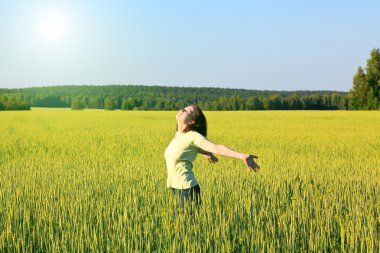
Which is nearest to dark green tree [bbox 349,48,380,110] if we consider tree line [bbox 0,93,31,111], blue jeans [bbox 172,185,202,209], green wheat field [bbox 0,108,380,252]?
tree line [bbox 0,93,31,111]

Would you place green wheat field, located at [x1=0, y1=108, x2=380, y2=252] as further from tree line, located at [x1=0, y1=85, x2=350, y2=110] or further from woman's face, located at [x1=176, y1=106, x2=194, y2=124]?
tree line, located at [x1=0, y1=85, x2=350, y2=110]

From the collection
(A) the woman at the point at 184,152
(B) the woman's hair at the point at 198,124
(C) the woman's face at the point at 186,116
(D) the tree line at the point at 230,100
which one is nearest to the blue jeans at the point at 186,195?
(A) the woman at the point at 184,152

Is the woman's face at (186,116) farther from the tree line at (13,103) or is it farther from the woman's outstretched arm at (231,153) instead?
the tree line at (13,103)

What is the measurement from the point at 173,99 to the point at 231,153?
87525mm

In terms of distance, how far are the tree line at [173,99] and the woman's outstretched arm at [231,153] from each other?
78.3m

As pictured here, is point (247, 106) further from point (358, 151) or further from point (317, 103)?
point (358, 151)

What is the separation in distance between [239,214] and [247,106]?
7986 centimetres

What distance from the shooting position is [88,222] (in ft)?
18.0

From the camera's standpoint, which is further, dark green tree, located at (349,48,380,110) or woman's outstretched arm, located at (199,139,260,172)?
dark green tree, located at (349,48,380,110)

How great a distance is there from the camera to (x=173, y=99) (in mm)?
91750

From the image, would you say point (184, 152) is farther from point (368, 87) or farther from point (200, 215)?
point (368, 87)

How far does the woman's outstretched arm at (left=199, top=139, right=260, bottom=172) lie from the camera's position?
4320 mm

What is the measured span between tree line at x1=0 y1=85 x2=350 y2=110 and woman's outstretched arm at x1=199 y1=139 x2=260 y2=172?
257 ft

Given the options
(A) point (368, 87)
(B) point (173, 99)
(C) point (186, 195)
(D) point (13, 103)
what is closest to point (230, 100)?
(B) point (173, 99)
